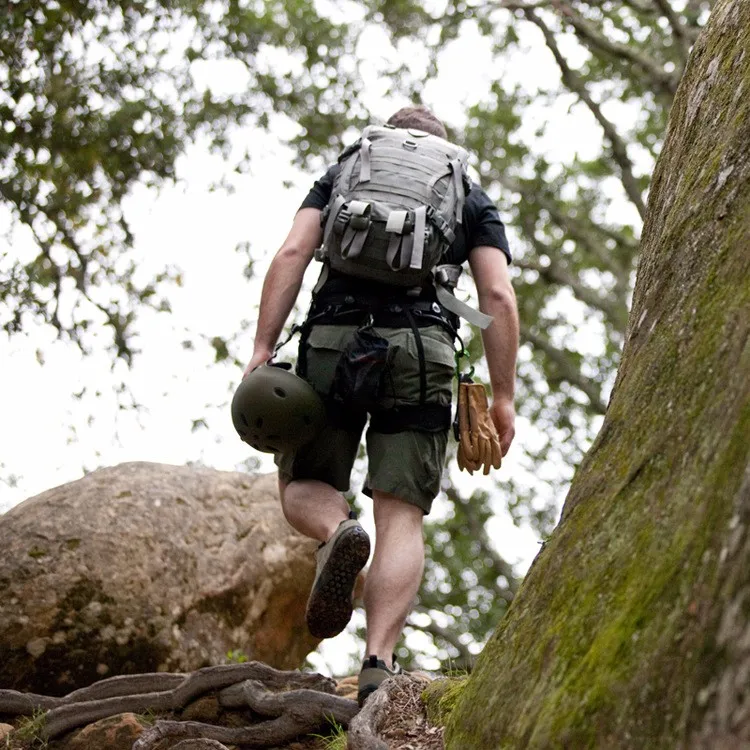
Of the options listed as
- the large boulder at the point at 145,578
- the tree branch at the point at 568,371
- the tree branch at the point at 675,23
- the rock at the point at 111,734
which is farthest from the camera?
the tree branch at the point at 568,371

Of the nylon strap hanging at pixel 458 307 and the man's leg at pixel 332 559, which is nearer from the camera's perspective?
the man's leg at pixel 332 559

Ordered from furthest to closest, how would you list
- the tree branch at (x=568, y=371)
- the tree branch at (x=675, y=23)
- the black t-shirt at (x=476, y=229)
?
1. the tree branch at (x=568, y=371)
2. the tree branch at (x=675, y=23)
3. the black t-shirt at (x=476, y=229)

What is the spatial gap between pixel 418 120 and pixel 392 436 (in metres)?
1.60

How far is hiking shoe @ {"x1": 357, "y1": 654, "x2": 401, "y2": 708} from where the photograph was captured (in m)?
3.74

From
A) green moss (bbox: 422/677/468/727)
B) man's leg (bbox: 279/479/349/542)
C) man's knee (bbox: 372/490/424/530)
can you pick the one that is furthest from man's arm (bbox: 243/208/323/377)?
green moss (bbox: 422/677/468/727)

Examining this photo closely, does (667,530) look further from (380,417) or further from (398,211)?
(398,211)

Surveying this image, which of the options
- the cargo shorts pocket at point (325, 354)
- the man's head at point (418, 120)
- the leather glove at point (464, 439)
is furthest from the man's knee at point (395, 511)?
the man's head at point (418, 120)

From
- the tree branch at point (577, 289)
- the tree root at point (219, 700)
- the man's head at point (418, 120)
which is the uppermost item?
the tree branch at point (577, 289)

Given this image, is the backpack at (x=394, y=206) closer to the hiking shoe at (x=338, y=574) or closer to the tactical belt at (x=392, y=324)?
the tactical belt at (x=392, y=324)

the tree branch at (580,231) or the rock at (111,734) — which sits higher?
the tree branch at (580,231)

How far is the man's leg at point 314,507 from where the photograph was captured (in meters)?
4.07

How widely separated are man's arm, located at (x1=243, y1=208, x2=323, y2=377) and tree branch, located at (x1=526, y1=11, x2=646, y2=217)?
996 centimetres

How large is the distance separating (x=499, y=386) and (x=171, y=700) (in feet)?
6.45

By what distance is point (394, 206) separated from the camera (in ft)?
13.8
